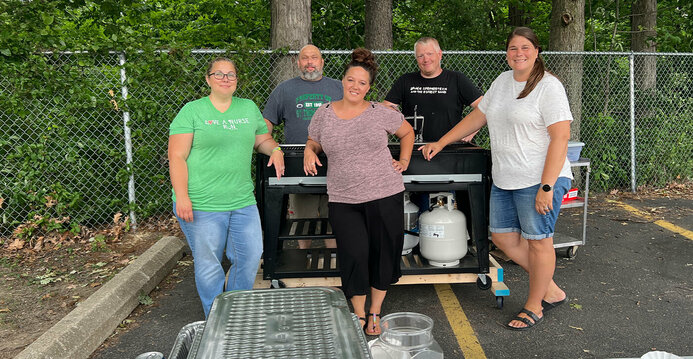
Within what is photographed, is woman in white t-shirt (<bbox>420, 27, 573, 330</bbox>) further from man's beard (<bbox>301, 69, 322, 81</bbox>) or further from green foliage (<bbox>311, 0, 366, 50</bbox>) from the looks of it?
green foliage (<bbox>311, 0, 366, 50</bbox>)

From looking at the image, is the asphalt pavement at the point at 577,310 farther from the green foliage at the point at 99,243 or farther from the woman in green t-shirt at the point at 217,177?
the green foliage at the point at 99,243

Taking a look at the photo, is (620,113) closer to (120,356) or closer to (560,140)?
(560,140)

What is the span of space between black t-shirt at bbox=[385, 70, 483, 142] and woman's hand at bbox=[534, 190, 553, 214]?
4.60 feet

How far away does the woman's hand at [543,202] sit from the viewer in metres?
3.50

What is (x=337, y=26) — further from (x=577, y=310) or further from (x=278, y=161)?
(x=577, y=310)

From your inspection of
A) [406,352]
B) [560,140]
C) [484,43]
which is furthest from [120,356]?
[484,43]

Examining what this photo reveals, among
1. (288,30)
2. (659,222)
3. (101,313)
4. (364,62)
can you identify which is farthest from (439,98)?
(659,222)

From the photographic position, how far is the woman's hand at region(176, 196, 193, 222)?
3346 millimetres

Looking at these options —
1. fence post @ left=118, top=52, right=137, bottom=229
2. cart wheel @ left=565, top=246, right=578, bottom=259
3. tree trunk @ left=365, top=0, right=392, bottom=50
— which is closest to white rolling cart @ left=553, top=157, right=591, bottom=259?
cart wheel @ left=565, top=246, right=578, bottom=259

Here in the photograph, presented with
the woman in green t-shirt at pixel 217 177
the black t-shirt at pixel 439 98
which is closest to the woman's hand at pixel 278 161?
the woman in green t-shirt at pixel 217 177

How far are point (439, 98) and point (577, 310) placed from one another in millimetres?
2029

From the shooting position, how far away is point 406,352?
2023 mm

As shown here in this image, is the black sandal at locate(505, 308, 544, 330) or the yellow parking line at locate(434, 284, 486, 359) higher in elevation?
the black sandal at locate(505, 308, 544, 330)

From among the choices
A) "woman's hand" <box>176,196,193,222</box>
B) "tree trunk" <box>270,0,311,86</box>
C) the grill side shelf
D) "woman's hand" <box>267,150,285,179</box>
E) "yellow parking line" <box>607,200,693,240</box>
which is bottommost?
"yellow parking line" <box>607,200,693,240</box>
